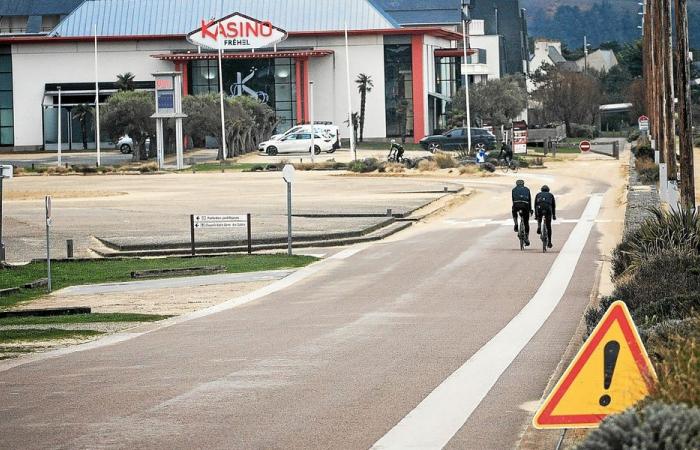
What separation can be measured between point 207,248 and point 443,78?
82.0 metres

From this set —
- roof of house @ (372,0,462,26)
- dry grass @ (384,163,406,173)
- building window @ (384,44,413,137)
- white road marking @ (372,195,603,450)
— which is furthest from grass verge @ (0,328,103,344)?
roof of house @ (372,0,462,26)

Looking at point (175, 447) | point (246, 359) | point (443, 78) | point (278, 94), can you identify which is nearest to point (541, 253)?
point (246, 359)

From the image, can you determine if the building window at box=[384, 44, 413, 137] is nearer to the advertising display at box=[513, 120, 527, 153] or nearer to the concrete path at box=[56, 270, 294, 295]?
the advertising display at box=[513, 120, 527, 153]

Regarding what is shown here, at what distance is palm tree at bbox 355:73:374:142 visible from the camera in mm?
100562

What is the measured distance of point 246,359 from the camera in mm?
15523

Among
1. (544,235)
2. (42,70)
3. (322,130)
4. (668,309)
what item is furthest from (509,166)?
(668,309)

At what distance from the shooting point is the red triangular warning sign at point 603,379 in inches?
305

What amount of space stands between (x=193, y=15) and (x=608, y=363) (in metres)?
101

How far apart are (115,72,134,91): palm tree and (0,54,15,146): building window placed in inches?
348

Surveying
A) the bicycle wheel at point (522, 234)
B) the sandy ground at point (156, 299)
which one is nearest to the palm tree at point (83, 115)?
the bicycle wheel at point (522, 234)

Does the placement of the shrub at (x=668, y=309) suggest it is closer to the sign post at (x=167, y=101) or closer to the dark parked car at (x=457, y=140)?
the sign post at (x=167, y=101)

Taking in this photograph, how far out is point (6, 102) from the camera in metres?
104

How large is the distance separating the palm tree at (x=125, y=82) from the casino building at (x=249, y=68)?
1277 mm

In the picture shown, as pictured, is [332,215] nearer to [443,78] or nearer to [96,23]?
[96,23]
